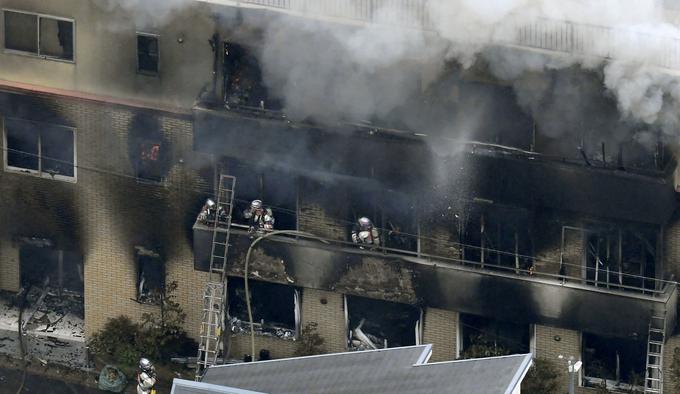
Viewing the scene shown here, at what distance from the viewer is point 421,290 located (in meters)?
35.0

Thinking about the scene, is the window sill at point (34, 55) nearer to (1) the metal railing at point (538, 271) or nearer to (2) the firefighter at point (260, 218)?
(2) the firefighter at point (260, 218)

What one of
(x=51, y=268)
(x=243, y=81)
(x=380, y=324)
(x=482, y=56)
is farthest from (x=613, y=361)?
(x=51, y=268)

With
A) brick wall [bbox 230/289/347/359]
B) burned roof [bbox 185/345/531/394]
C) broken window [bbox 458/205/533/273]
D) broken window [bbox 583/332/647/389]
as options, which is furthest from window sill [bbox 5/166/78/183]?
broken window [bbox 583/332/647/389]

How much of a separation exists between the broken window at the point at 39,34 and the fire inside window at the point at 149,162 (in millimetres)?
1911

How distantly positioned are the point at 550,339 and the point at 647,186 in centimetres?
331

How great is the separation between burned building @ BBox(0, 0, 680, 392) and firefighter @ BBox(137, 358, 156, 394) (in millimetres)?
1613

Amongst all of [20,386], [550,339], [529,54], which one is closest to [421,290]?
[550,339]

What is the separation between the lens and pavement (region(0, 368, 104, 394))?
121ft

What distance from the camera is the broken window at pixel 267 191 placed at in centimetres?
3553

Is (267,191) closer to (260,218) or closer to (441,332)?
(260,218)

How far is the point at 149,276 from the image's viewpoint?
3681 centimetres

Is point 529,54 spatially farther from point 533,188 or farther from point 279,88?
point 279,88

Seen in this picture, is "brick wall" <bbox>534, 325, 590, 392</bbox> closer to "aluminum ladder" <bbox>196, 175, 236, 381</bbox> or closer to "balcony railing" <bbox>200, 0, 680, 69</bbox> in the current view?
"balcony railing" <bbox>200, 0, 680, 69</bbox>

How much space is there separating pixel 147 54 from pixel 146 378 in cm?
521
